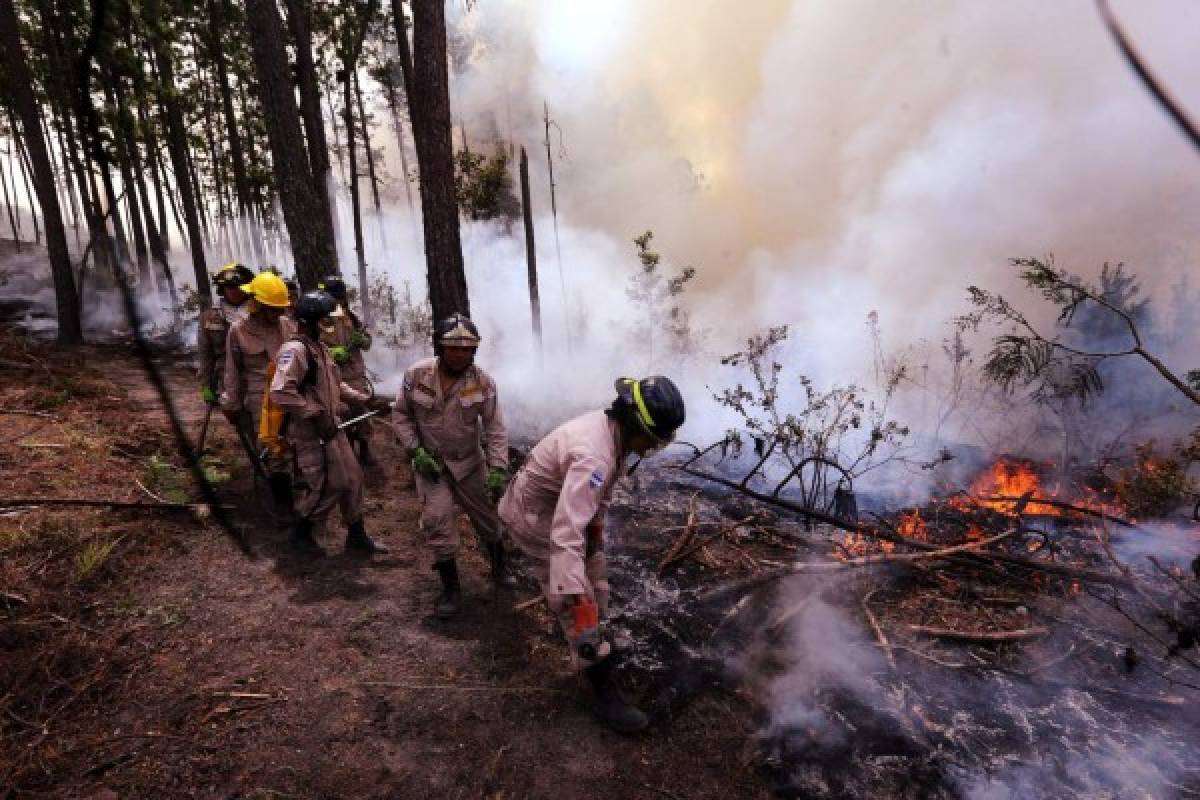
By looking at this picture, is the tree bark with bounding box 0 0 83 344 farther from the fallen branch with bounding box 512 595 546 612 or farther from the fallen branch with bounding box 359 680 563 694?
the fallen branch with bounding box 359 680 563 694

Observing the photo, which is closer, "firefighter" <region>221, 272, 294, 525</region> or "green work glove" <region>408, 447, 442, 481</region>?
"green work glove" <region>408, 447, 442, 481</region>

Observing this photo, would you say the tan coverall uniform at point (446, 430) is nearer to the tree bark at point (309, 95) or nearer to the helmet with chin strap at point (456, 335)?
the helmet with chin strap at point (456, 335)

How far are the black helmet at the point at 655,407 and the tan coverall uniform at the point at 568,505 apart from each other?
0.72 feet

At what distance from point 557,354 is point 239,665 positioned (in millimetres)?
15052

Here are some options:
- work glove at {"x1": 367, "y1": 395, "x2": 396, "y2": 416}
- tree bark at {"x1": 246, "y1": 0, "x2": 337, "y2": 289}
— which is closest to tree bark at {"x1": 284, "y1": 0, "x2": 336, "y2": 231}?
tree bark at {"x1": 246, "y1": 0, "x2": 337, "y2": 289}

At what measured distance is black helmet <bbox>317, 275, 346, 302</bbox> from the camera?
280 inches

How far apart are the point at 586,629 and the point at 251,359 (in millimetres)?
4079

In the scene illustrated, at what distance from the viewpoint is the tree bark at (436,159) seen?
664cm

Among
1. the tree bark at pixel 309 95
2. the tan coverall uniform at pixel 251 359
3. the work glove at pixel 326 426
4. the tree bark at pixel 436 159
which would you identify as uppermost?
the tree bark at pixel 309 95

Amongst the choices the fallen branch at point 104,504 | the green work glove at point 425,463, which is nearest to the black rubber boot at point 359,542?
the green work glove at point 425,463

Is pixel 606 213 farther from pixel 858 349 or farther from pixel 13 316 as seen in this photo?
pixel 13 316

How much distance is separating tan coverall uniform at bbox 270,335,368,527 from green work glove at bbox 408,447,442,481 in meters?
0.97

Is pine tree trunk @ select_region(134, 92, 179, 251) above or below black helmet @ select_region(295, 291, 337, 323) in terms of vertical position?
above

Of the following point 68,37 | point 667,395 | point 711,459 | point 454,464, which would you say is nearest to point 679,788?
point 667,395
